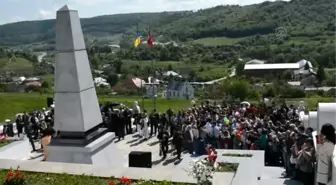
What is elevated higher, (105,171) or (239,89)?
(105,171)

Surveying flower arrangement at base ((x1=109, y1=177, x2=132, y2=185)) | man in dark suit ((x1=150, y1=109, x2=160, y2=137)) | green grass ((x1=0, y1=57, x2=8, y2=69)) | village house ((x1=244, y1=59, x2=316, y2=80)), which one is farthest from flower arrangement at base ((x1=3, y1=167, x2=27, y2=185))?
green grass ((x1=0, y1=57, x2=8, y2=69))

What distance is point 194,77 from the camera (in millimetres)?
118688

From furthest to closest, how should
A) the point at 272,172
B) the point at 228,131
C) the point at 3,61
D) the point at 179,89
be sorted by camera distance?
the point at 3,61, the point at 179,89, the point at 228,131, the point at 272,172

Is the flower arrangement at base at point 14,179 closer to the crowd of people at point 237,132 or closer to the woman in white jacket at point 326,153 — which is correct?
the woman in white jacket at point 326,153

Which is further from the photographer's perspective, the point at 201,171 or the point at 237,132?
the point at 237,132

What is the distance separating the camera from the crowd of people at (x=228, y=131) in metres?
13.4

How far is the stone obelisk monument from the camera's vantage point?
14.8m

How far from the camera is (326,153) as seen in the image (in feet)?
31.7

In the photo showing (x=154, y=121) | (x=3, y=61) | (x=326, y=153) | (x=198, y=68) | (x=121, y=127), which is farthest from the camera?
(x=198, y=68)

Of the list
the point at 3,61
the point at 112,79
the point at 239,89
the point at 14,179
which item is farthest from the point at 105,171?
the point at 3,61

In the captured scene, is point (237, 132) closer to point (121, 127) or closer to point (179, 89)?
point (121, 127)

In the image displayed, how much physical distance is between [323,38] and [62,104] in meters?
165

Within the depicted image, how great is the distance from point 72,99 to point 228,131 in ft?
20.8

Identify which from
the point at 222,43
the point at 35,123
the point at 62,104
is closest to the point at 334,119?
the point at 62,104
